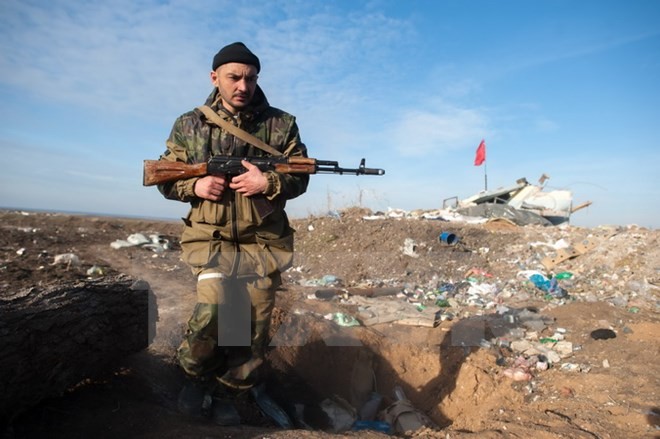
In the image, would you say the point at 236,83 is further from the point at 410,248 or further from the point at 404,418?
the point at 410,248

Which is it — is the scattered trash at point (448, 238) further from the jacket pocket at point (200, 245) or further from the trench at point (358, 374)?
the jacket pocket at point (200, 245)

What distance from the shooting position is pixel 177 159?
2.60 m

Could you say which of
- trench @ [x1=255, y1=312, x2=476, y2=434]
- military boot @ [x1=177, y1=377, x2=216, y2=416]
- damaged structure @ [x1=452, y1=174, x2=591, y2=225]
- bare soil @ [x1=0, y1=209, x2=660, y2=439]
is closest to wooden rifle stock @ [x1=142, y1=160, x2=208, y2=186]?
bare soil @ [x1=0, y1=209, x2=660, y2=439]

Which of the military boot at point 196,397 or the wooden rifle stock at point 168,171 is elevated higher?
the wooden rifle stock at point 168,171

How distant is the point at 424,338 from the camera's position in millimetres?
4637

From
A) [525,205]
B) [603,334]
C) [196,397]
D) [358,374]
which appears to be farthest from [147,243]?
[525,205]

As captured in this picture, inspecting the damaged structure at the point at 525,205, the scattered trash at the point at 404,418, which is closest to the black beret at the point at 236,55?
the scattered trash at the point at 404,418

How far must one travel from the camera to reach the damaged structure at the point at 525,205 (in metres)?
12.9

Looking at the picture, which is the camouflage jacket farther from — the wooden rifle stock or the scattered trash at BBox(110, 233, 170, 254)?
the scattered trash at BBox(110, 233, 170, 254)

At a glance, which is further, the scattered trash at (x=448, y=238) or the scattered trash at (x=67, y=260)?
the scattered trash at (x=448, y=238)

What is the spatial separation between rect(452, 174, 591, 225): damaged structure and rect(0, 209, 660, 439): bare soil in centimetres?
308

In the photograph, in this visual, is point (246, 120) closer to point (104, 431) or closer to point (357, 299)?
point (104, 431)

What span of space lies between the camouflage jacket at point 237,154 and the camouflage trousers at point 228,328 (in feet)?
0.95

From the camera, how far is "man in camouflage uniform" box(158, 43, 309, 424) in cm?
243
